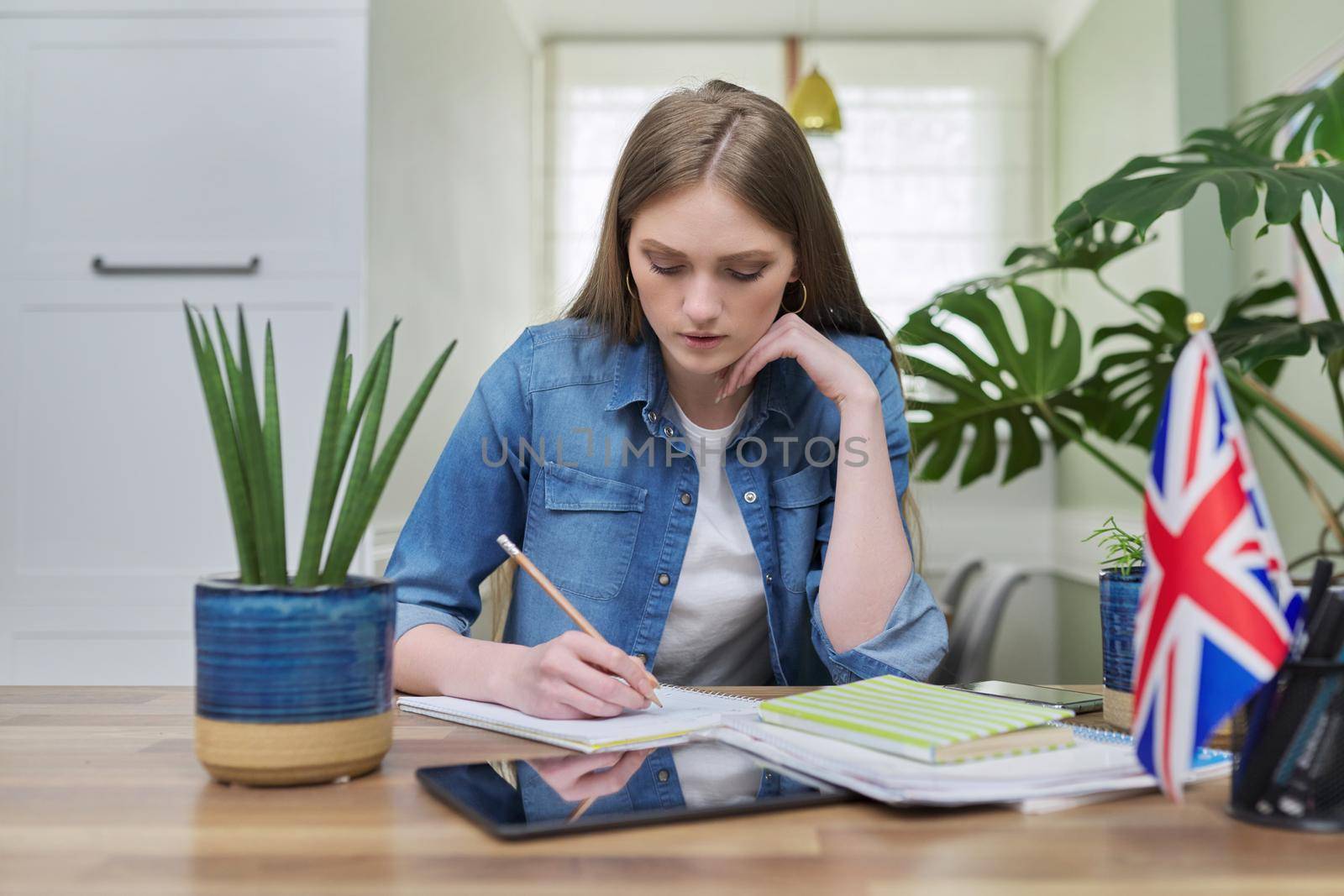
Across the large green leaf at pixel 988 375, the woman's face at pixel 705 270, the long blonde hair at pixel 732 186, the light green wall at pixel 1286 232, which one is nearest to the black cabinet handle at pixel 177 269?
the long blonde hair at pixel 732 186

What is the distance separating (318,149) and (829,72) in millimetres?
2995

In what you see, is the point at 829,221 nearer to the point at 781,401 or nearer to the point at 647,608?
the point at 781,401

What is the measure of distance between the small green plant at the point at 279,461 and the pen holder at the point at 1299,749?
51cm

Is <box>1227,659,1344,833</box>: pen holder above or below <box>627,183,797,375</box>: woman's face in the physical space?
below

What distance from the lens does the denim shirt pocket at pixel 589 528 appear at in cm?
133

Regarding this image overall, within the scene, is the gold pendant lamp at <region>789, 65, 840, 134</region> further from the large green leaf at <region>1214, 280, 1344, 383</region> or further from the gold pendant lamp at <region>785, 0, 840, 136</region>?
the large green leaf at <region>1214, 280, 1344, 383</region>

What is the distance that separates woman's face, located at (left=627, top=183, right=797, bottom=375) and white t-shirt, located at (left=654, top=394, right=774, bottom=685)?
0.17 metres

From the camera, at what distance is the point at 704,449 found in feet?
4.64

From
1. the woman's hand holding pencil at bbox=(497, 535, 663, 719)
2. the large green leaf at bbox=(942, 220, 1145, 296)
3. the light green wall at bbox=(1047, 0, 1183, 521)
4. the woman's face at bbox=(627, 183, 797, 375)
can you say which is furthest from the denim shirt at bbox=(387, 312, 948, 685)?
the light green wall at bbox=(1047, 0, 1183, 521)

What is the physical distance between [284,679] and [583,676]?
249 mm

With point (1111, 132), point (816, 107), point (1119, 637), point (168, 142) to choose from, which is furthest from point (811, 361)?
point (1111, 132)

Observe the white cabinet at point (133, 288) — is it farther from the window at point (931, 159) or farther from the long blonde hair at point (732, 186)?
the window at point (931, 159)

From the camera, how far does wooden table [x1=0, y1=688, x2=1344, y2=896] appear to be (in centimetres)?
54

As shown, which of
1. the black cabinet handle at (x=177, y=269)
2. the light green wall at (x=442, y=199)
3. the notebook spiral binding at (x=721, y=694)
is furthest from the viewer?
the light green wall at (x=442, y=199)
